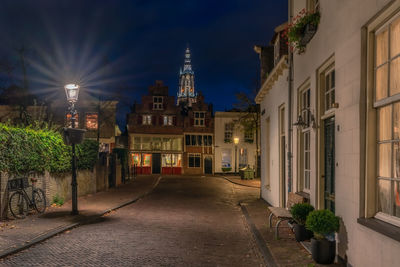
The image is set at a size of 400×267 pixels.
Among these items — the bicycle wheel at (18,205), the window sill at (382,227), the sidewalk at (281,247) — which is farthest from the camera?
the bicycle wheel at (18,205)

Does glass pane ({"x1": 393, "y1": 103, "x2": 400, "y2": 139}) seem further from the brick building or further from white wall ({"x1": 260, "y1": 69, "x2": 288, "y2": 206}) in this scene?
the brick building

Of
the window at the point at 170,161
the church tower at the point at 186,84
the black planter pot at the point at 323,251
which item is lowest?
the window at the point at 170,161

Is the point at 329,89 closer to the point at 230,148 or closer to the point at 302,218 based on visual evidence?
the point at 302,218

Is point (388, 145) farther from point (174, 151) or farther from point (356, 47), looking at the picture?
point (174, 151)

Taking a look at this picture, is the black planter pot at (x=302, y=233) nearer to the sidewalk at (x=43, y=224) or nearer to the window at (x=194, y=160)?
the sidewalk at (x=43, y=224)

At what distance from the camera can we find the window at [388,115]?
166 inches

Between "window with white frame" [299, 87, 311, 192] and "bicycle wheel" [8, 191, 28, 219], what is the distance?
7.41 meters

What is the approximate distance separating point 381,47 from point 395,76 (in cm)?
59

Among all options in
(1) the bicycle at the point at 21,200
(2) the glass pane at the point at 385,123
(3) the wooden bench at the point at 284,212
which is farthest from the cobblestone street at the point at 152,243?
(2) the glass pane at the point at 385,123

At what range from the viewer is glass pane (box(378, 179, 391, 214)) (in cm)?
446

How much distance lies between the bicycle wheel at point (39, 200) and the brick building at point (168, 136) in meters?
31.4

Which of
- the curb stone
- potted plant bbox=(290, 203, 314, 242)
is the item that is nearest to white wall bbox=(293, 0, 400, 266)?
the curb stone

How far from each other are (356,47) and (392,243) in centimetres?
261

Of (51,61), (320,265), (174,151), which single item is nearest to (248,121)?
(174,151)
